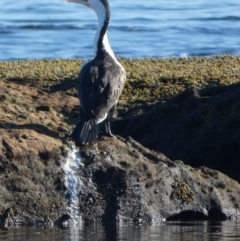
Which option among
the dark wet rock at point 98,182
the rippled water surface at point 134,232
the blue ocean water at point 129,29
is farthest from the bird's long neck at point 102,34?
the blue ocean water at point 129,29

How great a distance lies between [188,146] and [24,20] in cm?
2166

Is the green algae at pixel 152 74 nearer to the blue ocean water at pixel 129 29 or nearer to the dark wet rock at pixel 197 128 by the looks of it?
the dark wet rock at pixel 197 128

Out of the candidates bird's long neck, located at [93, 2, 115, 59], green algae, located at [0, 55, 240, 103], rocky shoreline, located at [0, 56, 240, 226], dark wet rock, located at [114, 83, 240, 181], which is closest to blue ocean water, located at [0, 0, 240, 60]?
green algae, located at [0, 55, 240, 103]

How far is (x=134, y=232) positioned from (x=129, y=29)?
20.1 meters

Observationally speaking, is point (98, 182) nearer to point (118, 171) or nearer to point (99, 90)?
point (118, 171)

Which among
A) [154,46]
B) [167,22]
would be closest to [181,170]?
[154,46]

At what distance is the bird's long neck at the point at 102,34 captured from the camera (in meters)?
10.2

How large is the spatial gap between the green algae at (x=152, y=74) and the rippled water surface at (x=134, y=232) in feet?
12.8

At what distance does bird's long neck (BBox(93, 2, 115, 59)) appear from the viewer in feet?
33.6

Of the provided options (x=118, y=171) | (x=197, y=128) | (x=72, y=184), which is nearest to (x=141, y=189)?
(x=118, y=171)

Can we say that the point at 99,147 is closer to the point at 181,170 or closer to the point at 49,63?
the point at 181,170

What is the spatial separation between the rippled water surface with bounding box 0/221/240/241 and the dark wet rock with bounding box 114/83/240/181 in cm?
156

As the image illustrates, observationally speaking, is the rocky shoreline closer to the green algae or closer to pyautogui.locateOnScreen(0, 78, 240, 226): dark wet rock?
pyautogui.locateOnScreen(0, 78, 240, 226): dark wet rock

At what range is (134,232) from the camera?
8.12 meters
